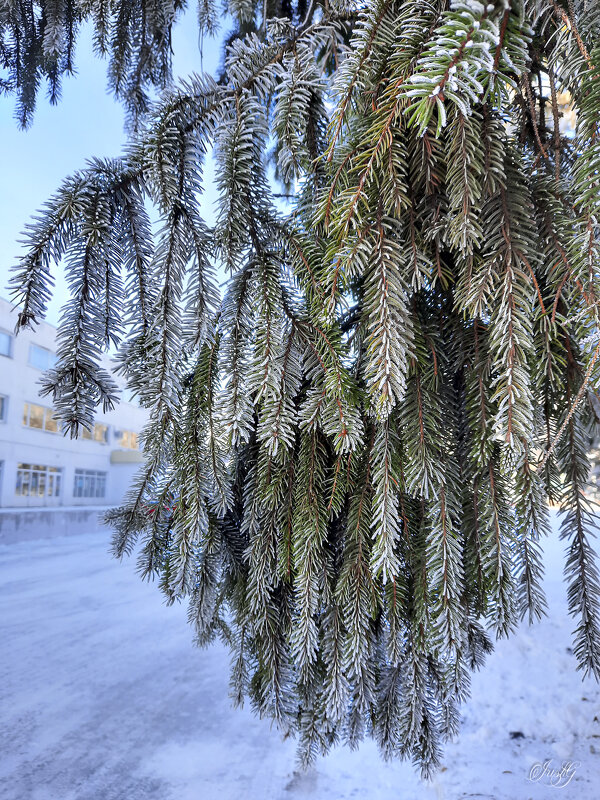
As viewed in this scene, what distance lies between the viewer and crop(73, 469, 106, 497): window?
11375mm

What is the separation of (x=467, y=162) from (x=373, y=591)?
19.3 inches

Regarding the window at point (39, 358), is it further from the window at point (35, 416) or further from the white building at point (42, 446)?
the window at point (35, 416)

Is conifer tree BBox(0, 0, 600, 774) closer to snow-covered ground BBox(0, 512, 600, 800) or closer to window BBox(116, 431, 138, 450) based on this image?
snow-covered ground BBox(0, 512, 600, 800)

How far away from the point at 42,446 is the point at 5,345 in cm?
263

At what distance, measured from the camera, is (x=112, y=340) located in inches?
23.3

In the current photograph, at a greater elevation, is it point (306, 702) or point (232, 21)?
point (232, 21)

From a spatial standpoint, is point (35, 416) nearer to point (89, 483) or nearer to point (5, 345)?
point (5, 345)

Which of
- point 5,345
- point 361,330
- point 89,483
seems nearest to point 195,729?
point 361,330

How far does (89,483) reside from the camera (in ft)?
38.9

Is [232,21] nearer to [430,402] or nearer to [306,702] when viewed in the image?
[430,402]

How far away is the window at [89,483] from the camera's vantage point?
11.4m

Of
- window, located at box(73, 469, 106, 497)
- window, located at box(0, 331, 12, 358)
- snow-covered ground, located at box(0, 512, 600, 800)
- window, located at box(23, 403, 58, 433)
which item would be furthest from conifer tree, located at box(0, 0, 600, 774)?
window, located at box(73, 469, 106, 497)

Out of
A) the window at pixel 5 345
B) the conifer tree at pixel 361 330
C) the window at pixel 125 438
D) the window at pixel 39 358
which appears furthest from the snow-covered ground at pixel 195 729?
the window at pixel 125 438

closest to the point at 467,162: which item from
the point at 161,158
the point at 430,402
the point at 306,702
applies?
the point at 430,402
